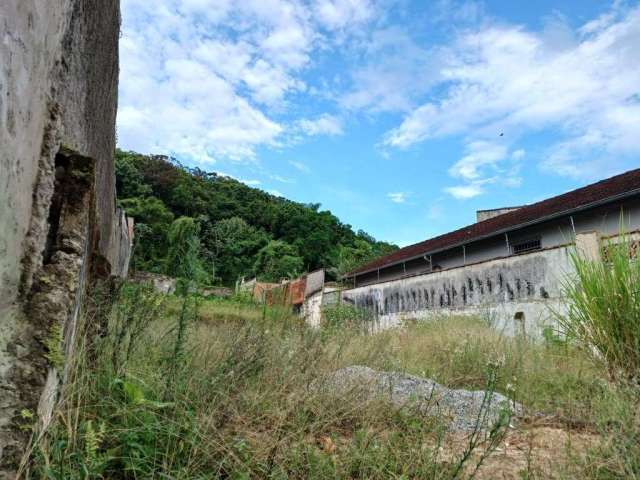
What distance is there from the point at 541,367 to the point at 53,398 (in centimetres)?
446

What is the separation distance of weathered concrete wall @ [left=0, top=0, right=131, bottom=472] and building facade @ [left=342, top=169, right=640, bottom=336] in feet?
19.1

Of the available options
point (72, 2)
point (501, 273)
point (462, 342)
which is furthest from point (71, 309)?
point (501, 273)

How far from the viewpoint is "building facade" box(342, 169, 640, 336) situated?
8859 mm

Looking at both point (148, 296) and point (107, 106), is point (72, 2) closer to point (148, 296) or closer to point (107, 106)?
point (107, 106)

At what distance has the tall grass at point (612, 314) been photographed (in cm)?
389

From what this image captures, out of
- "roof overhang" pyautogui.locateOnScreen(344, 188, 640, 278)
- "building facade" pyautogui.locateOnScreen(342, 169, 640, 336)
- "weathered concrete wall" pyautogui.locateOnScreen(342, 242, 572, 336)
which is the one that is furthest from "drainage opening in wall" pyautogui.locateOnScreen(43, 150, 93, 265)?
"roof overhang" pyautogui.locateOnScreen(344, 188, 640, 278)

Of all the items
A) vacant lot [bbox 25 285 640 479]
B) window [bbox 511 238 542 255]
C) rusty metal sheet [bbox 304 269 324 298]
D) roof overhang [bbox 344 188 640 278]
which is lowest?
vacant lot [bbox 25 285 640 479]

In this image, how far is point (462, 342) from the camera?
5.89 meters

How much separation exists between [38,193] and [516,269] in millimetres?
9881

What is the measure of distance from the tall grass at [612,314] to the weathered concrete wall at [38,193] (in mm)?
4030

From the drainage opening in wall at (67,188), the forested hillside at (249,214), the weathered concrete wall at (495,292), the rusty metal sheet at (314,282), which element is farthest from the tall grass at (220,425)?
the rusty metal sheet at (314,282)

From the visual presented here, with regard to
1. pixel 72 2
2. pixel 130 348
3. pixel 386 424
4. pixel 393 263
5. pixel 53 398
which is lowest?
pixel 386 424

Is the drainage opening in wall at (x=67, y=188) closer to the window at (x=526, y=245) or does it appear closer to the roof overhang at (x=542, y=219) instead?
the roof overhang at (x=542, y=219)

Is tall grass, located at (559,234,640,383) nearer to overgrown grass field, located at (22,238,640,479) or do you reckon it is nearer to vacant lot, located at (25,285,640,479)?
overgrown grass field, located at (22,238,640,479)
